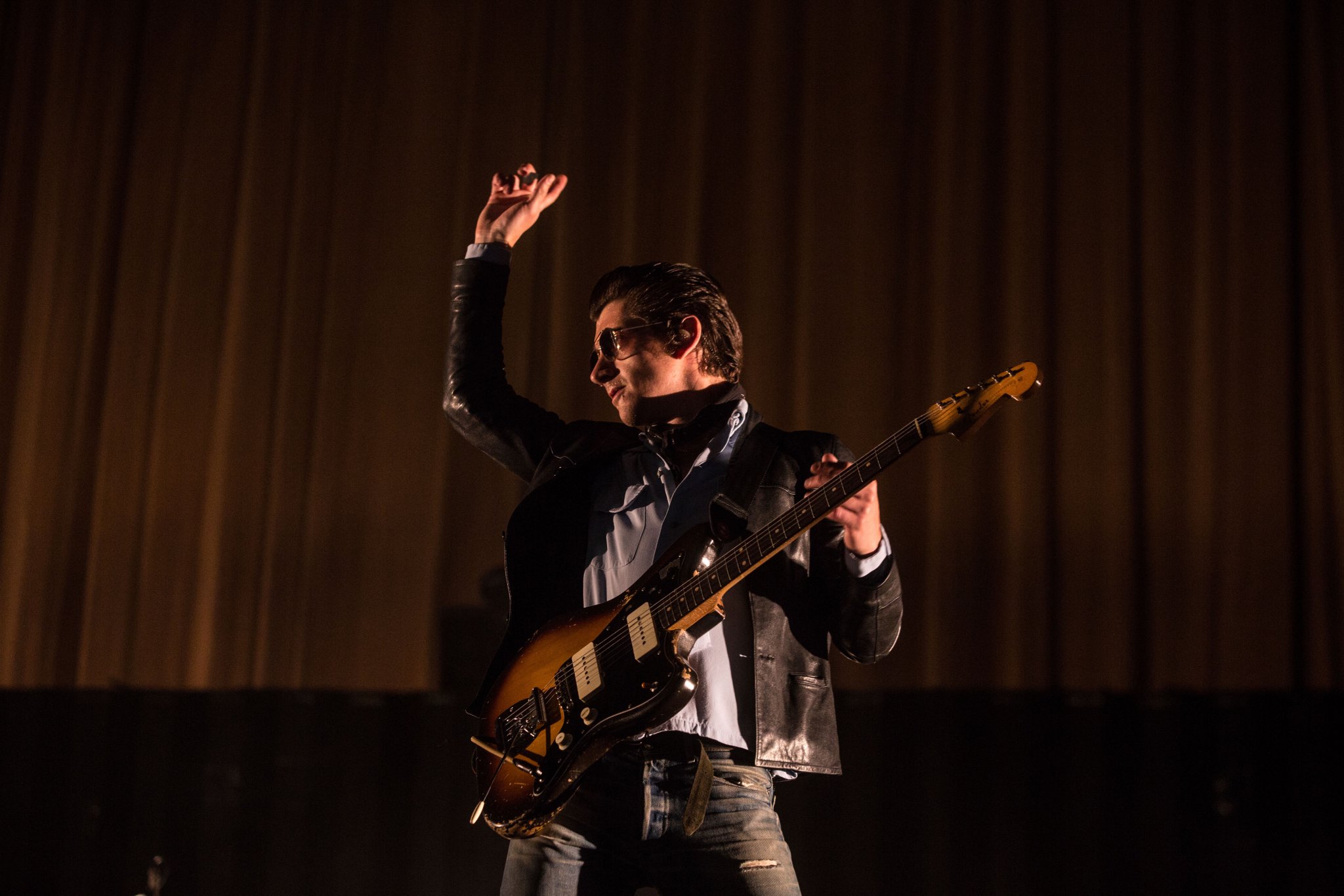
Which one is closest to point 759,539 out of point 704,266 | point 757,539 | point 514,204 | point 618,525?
point 757,539

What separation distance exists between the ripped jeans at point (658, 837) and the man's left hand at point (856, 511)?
0.32 m

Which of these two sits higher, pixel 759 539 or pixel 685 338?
pixel 685 338

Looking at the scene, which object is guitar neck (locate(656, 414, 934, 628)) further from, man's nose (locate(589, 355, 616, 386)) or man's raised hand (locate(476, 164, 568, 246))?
man's raised hand (locate(476, 164, 568, 246))

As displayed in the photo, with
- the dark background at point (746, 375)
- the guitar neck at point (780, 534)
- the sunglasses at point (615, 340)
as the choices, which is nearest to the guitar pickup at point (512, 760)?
the guitar neck at point (780, 534)

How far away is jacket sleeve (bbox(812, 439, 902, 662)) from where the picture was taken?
1.55 meters

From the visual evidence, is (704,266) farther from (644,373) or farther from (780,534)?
(780,534)

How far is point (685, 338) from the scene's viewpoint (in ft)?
6.08

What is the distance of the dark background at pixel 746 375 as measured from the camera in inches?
131

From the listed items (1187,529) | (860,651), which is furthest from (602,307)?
(1187,529)

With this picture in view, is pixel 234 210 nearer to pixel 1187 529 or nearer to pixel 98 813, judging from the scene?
pixel 98 813

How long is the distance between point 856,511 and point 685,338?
19.1 inches

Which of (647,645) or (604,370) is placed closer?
(647,645)

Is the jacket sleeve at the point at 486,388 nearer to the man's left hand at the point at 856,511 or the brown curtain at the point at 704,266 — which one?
the man's left hand at the point at 856,511

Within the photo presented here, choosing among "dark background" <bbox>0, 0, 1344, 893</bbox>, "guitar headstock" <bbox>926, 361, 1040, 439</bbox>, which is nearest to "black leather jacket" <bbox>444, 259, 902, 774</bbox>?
"guitar headstock" <bbox>926, 361, 1040, 439</bbox>
